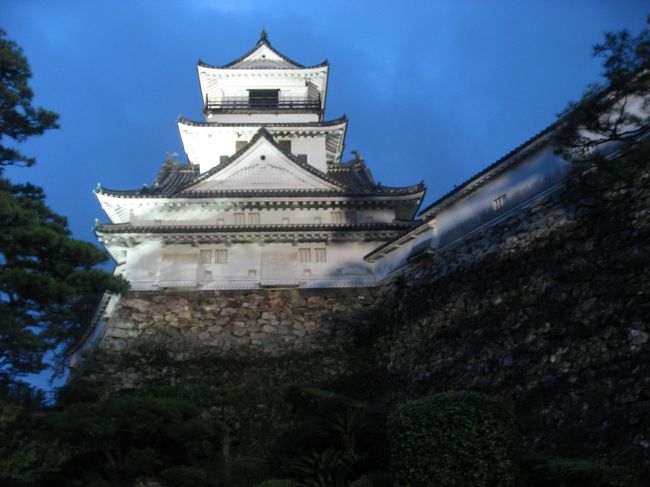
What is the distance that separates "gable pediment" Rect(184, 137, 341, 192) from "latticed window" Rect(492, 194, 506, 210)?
25.8ft

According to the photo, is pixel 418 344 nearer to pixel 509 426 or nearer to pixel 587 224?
pixel 587 224

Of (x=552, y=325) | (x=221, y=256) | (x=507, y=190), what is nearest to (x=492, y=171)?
(x=507, y=190)

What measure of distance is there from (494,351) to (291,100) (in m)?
17.3

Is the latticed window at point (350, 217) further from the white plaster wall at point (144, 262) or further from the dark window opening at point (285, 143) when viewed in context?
→ the white plaster wall at point (144, 262)

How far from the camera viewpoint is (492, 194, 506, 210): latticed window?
1437cm

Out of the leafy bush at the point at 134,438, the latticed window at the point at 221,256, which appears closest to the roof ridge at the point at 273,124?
the latticed window at the point at 221,256

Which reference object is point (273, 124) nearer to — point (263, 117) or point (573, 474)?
point (263, 117)

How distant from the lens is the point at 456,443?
827 cm

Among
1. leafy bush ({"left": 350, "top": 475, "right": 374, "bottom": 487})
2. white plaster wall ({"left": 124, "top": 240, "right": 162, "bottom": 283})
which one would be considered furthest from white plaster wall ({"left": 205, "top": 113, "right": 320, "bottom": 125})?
leafy bush ({"left": 350, "top": 475, "right": 374, "bottom": 487})

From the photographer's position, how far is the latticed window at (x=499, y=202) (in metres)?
14.4

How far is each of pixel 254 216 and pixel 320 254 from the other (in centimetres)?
273

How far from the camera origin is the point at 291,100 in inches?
1047

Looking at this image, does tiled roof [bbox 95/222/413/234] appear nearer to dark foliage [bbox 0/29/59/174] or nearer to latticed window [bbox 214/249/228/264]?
latticed window [bbox 214/249/228/264]

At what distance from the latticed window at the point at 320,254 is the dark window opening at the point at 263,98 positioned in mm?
8911
